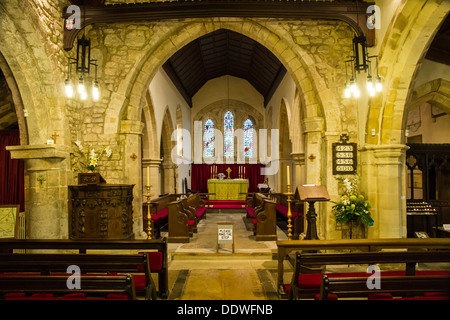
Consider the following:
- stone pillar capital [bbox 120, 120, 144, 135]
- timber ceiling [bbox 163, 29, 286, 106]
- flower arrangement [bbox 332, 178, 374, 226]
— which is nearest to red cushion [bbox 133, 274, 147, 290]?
stone pillar capital [bbox 120, 120, 144, 135]

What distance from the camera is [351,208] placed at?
5359 mm

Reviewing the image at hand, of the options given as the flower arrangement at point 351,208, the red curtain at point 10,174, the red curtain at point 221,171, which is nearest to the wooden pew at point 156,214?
the red curtain at point 10,174

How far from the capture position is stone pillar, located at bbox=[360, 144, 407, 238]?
534 cm

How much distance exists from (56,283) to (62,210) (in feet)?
10.9

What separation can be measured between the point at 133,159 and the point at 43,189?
4.98 ft

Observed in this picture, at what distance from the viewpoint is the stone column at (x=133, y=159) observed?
589cm

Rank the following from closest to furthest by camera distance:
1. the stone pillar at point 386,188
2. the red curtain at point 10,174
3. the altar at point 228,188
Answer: the stone pillar at point 386,188 → the red curtain at point 10,174 → the altar at point 228,188

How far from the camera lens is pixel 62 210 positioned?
17.0 ft

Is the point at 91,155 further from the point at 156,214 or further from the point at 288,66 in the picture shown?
the point at 288,66

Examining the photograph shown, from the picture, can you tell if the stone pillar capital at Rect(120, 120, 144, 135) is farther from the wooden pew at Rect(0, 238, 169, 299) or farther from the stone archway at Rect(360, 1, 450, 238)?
the stone archway at Rect(360, 1, 450, 238)

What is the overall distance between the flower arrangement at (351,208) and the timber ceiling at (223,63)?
6.59 m

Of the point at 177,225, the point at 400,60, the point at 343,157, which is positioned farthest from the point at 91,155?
the point at 400,60

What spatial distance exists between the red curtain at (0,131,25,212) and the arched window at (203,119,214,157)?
11.1 metres

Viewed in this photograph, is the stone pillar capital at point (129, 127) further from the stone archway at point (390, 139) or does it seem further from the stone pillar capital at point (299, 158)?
the stone pillar capital at point (299, 158)
